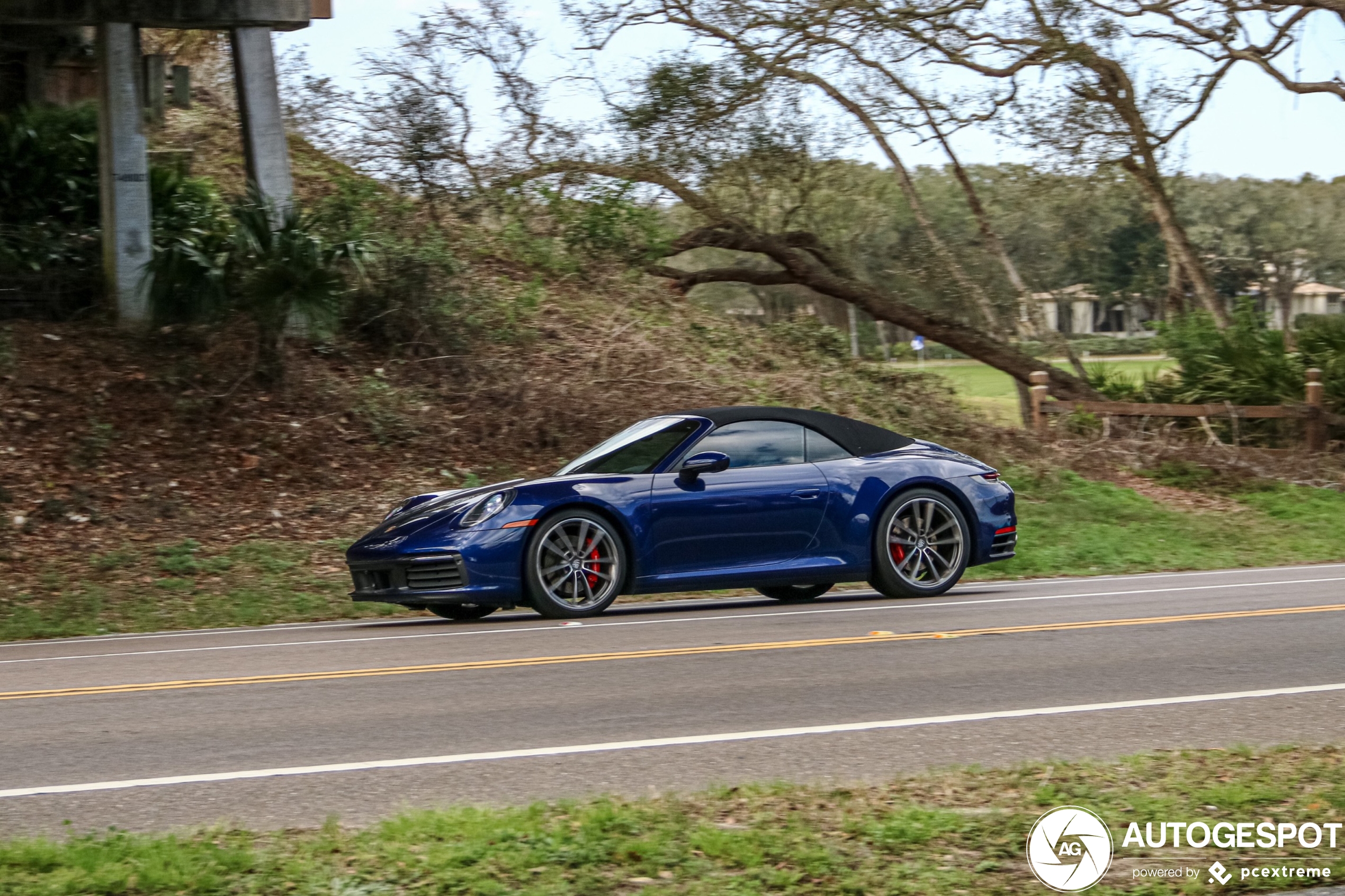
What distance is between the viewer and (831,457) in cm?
1136

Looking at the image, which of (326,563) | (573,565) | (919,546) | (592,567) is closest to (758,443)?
(919,546)

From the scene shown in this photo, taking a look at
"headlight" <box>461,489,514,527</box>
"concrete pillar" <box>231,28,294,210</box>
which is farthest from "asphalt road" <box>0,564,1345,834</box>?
"concrete pillar" <box>231,28,294,210</box>

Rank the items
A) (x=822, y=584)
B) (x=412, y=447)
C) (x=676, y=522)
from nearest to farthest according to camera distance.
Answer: (x=676, y=522) → (x=822, y=584) → (x=412, y=447)

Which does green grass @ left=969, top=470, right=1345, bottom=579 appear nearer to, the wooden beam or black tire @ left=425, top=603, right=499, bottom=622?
the wooden beam

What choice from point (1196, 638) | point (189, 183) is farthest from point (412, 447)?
point (1196, 638)

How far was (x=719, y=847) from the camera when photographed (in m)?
4.49

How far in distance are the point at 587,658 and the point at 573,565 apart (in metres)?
1.88

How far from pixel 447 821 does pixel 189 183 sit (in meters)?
16.2

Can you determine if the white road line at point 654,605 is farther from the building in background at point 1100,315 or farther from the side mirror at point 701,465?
the building in background at point 1100,315

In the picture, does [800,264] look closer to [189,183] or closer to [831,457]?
[189,183]

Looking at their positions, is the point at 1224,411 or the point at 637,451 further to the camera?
the point at 1224,411

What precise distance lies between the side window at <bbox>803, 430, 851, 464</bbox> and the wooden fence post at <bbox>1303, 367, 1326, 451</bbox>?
13.2 m

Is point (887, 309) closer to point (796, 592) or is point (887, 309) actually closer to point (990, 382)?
point (990, 382)

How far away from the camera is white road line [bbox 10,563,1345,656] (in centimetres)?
1081
